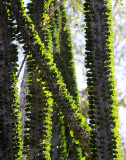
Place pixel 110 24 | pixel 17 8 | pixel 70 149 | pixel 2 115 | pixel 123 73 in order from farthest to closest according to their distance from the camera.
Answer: pixel 123 73
pixel 70 149
pixel 110 24
pixel 17 8
pixel 2 115

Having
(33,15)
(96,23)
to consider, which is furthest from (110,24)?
(33,15)

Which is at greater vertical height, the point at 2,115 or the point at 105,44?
the point at 105,44

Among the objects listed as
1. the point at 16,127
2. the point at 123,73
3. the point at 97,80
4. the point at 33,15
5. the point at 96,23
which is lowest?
the point at 16,127

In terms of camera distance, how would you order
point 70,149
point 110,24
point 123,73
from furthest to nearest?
point 123,73 < point 70,149 < point 110,24

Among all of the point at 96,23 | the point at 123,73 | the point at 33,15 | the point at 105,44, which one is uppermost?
the point at 123,73

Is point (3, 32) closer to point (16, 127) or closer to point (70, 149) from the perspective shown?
point (16, 127)

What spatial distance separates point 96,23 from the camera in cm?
228

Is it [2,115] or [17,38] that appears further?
[17,38]

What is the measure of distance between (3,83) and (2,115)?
0.81ft

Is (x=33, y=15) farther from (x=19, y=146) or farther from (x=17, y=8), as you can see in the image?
(x=19, y=146)

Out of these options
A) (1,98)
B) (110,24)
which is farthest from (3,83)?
Answer: (110,24)

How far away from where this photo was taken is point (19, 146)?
2.07m

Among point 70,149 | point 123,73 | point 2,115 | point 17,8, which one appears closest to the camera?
point 2,115

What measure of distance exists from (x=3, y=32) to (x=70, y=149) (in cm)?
166
